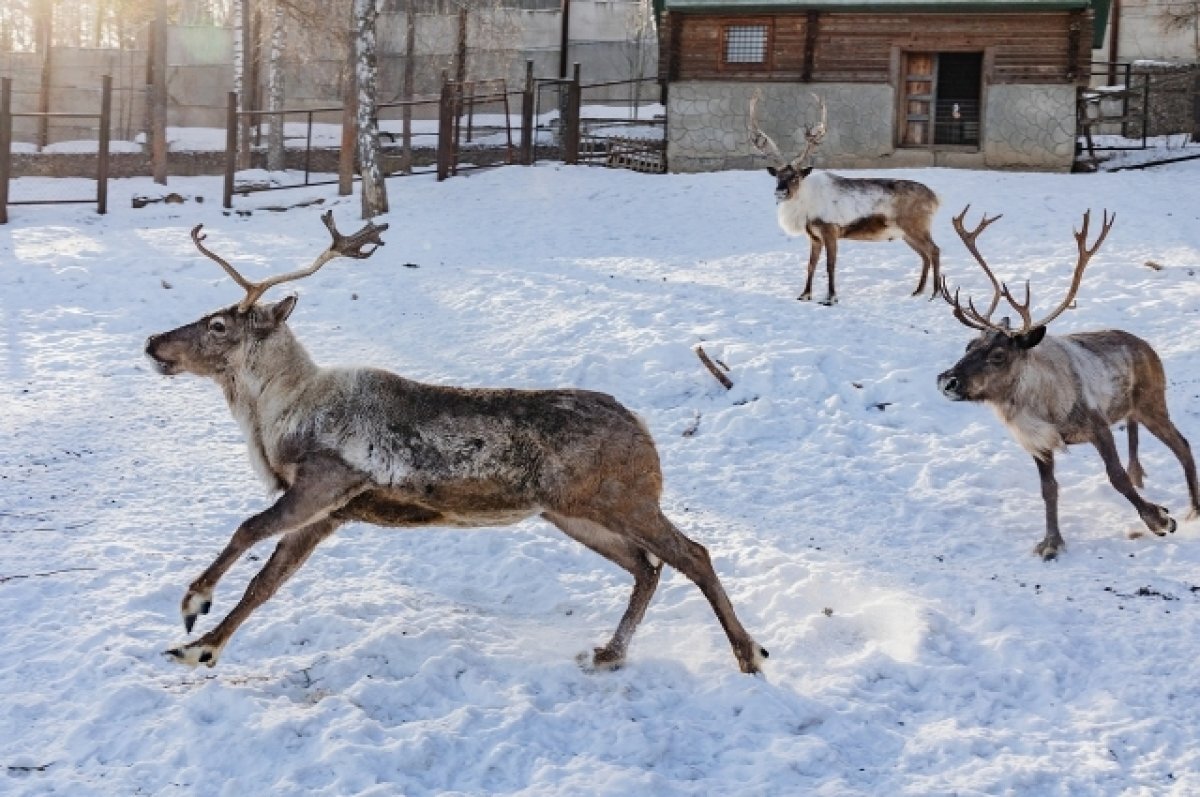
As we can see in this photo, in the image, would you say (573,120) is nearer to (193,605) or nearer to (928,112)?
(928,112)

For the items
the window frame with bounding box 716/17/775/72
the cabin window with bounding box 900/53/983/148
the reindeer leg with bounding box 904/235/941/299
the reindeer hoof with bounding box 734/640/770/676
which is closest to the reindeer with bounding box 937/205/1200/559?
the reindeer hoof with bounding box 734/640/770/676

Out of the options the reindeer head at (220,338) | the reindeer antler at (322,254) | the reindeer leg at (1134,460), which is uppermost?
the reindeer antler at (322,254)

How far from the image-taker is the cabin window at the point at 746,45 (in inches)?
862

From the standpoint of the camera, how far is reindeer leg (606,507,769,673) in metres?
5.48

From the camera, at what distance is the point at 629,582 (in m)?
6.64

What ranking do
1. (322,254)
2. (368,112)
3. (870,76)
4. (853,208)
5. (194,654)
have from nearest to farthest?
(194,654)
(322,254)
(853,208)
(368,112)
(870,76)

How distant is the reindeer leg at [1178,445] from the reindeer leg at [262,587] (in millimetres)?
4489

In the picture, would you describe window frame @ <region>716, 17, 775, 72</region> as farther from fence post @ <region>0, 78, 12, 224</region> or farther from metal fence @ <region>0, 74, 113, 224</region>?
fence post @ <region>0, 78, 12, 224</region>

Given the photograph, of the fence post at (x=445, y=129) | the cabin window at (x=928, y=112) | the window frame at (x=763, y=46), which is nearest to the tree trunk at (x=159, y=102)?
the fence post at (x=445, y=129)

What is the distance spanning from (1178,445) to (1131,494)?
0.72m

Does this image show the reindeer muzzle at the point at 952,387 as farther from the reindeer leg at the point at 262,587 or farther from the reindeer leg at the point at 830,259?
the reindeer leg at the point at 830,259

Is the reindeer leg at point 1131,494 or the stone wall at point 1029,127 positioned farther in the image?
the stone wall at point 1029,127

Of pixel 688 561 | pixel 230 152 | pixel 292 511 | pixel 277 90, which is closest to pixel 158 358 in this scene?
pixel 292 511

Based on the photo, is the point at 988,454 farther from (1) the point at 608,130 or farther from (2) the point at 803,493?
(1) the point at 608,130
